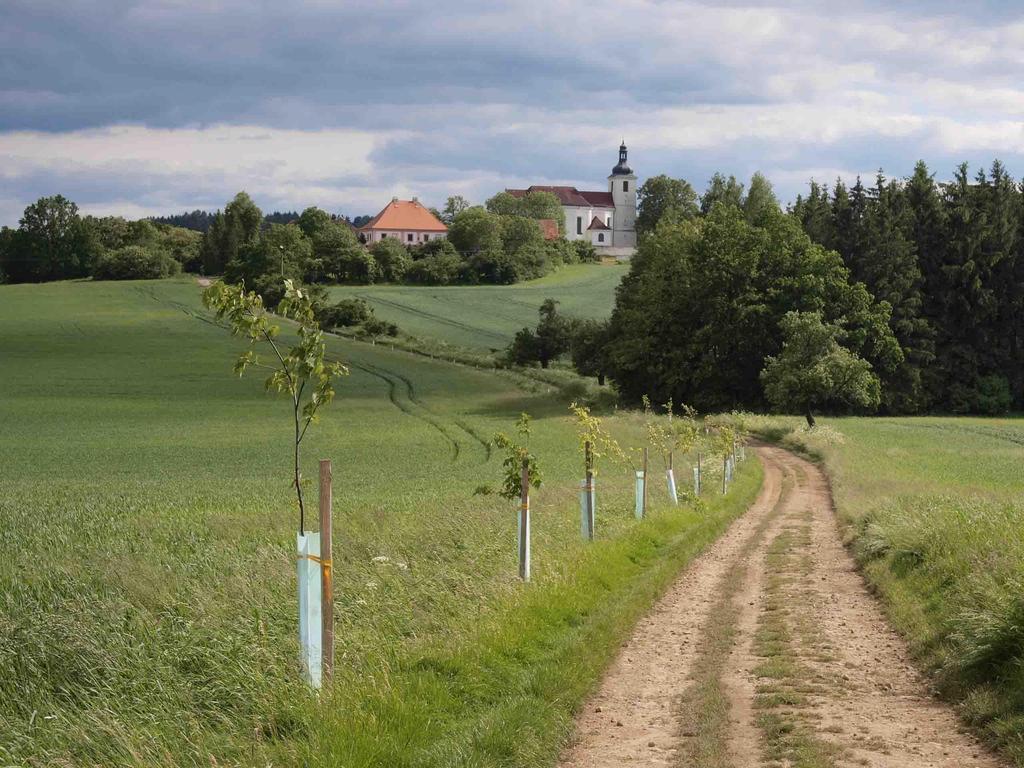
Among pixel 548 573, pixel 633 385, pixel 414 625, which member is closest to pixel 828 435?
pixel 633 385

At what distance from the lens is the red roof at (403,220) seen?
195 m

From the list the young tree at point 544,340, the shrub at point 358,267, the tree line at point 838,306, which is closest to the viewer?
the tree line at point 838,306

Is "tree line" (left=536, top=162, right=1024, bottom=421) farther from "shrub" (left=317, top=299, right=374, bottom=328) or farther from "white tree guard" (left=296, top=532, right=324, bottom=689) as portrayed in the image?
"white tree guard" (left=296, top=532, right=324, bottom=689)

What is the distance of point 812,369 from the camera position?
61.6 meters

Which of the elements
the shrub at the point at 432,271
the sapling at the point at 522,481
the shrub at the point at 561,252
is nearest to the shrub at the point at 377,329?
the shrub at the point at 432,271

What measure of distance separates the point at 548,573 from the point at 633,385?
62.2 m

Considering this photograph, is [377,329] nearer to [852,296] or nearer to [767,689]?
[852,296]

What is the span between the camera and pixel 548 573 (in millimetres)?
13258

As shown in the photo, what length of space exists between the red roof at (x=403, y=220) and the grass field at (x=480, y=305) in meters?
51.3

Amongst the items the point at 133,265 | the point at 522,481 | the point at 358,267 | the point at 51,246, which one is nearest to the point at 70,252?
the point at 51,246

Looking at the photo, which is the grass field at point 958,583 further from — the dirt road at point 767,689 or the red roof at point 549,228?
the red roof at point 549,228

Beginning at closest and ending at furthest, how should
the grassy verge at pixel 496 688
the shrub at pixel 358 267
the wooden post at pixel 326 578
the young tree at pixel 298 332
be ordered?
the grassy verge at pixel 496 688 → the wooden post at pixel 326 578 → the young tree at pixel 298 332 → the shrub at pixel 358 267

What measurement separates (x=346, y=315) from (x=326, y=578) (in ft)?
301

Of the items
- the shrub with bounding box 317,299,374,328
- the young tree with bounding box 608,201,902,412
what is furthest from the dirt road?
the shrub with bounding box 317,299,374,328
